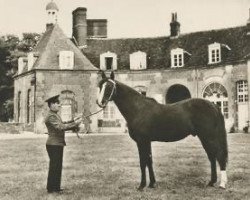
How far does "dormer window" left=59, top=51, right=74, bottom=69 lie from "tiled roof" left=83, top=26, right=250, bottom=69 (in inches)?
120

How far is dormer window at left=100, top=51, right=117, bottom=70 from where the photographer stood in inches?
1638

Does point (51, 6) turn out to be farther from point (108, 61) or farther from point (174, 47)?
point (174, 47)

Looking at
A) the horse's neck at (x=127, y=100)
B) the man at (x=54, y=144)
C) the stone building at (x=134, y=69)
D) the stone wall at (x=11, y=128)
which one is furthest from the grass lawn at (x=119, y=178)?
the stone wall at (x=11, y=128)

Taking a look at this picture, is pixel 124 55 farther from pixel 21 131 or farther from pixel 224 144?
pixel 224 144

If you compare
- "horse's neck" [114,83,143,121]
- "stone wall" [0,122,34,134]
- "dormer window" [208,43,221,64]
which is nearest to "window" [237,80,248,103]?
"dormer window" [208,43,221,64]

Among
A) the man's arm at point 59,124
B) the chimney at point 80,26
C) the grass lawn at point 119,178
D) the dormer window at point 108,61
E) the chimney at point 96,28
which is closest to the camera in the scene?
the grass lawn at point 119,178

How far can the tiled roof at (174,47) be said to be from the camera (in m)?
37.2

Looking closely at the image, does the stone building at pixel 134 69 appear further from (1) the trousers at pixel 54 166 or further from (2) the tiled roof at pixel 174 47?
(1) the trousers at pixel 54 166

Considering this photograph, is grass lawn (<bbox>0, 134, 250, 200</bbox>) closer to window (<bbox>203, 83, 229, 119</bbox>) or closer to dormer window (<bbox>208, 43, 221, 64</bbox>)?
window (<bbox>203, 83, 229, 119</bbox>)

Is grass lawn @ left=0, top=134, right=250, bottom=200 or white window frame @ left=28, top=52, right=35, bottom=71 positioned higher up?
white window frame @ left=28, top=52, right=35, bottom=71

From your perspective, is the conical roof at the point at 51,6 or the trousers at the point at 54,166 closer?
the trousers at the point at 54,166

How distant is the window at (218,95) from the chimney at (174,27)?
22.5ft

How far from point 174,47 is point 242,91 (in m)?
8.01

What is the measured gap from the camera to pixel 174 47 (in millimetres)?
41188
